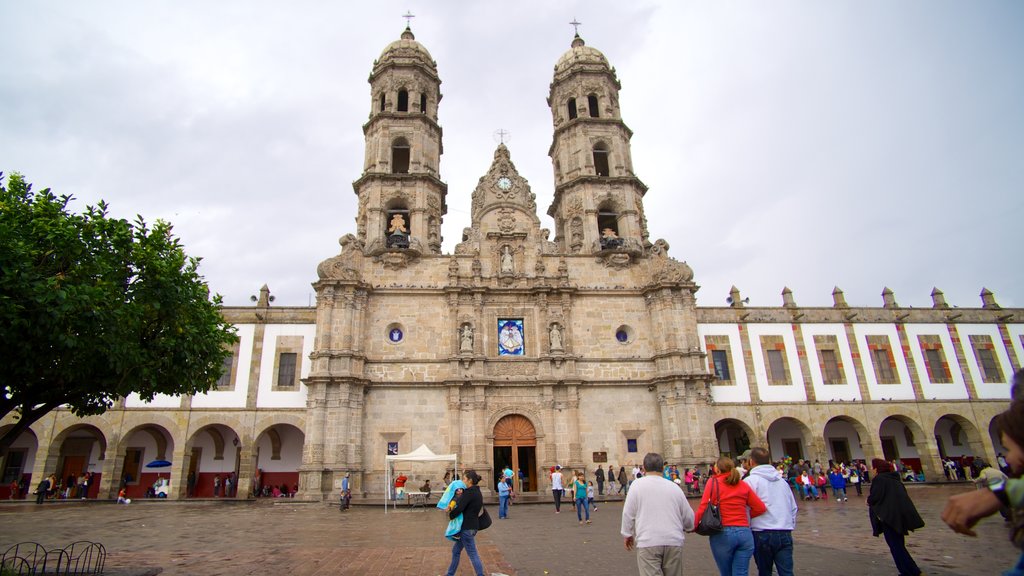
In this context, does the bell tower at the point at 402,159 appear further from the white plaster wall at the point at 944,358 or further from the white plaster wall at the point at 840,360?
the white plaster wall at the point at 944,358

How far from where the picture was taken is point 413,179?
31.6 m

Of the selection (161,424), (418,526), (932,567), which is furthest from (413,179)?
(932,567)

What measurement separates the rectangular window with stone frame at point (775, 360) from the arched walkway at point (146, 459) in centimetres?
3216

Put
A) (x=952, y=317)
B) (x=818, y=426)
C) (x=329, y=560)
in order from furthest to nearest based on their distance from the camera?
(x=952, y=317)
(x=818, y=426)
(x=329, y=560)

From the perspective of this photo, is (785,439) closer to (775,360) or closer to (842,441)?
(842,441)

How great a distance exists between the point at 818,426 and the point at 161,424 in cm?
3394

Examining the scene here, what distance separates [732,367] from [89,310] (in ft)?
96.5

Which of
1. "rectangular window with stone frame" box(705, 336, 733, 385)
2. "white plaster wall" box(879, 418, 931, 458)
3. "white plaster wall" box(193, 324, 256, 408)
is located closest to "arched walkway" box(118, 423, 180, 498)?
"white plaster wall" box(193, 324, 256, 408)

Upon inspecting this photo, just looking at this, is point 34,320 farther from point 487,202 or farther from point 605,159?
point 605,159

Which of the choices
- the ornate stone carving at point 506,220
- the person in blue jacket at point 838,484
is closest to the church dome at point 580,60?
the ornate stone carving at point 506,220

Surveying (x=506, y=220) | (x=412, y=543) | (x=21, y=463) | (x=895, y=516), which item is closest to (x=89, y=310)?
(x=412, y=543)

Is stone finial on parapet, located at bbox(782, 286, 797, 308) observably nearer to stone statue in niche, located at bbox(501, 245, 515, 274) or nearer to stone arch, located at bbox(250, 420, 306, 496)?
stone statue in niche, located at bbox(501, 245, 515, 274)

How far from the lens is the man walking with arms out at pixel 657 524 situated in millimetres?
5434

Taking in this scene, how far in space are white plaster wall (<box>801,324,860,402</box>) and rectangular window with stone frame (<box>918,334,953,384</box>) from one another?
4672mm
